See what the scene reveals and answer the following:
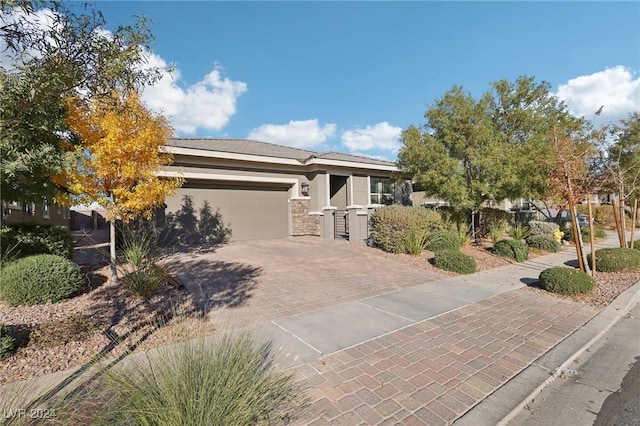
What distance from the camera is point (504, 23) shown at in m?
7.91

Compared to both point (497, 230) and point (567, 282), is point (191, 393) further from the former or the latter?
point (497, 230)

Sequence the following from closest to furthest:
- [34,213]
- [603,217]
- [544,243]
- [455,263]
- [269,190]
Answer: [455,263], [544,243], [34,213], [269,190], [603,217]

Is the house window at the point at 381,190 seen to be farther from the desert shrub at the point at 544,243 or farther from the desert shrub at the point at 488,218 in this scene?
the desert shrub at the point at 544,243

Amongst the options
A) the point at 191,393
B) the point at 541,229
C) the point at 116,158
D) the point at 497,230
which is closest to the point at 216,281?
the point at 116,158

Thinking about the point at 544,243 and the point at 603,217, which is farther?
the point at 603,217

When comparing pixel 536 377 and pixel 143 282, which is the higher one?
pixel 143 282

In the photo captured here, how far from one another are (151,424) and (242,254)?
7.59m

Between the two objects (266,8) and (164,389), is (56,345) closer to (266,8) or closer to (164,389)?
(164,389)

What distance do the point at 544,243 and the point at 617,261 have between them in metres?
4.53

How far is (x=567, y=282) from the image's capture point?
6.02 metres

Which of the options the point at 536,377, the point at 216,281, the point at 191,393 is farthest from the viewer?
the point at 216,281

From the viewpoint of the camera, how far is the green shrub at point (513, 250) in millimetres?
9812

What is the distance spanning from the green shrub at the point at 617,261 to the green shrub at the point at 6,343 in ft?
40.3

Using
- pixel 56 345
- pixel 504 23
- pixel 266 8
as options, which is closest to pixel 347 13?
pixel 266 8
